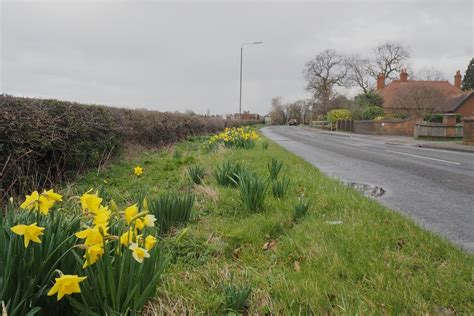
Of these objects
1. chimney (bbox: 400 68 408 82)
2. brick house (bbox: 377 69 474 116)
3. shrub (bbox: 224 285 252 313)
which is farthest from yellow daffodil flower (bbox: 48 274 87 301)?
chimney (bbox: 400 68 408 82)

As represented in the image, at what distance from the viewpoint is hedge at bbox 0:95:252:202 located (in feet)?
16.4

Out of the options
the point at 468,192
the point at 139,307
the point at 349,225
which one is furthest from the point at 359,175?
the point at 139,307

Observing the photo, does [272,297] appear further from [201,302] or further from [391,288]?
[391,288]

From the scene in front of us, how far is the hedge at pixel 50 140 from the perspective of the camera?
4.99 meters

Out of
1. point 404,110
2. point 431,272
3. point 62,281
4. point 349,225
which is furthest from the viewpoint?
point 404,110

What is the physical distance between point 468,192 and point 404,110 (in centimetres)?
4104

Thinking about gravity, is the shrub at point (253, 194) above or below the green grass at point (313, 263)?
above

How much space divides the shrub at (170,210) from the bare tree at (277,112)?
370 ft

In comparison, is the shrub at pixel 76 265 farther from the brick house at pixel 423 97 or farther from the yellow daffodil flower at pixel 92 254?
the brick house at pixel 423 97

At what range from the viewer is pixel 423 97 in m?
39.9

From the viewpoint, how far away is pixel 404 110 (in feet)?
146

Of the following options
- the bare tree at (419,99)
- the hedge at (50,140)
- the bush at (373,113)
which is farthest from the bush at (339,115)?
the hedge at (50,140)

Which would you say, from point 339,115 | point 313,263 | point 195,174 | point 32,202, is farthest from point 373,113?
point 32,202

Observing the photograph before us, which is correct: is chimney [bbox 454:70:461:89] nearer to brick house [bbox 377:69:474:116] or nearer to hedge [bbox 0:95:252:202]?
brick house [bbox 377:69:474:116]
